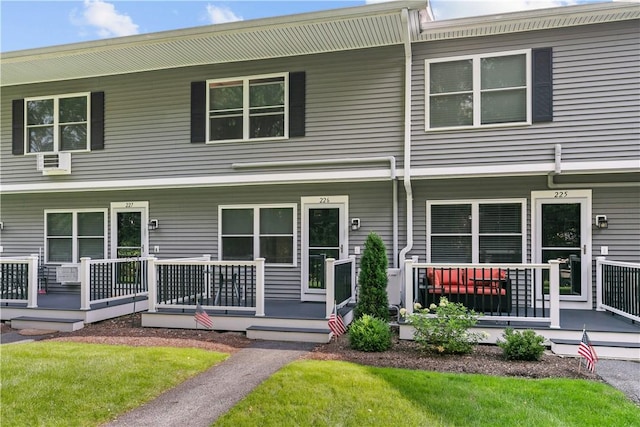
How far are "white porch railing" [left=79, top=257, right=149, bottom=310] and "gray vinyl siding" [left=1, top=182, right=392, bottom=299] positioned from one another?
2.74ft

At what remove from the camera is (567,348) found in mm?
5844

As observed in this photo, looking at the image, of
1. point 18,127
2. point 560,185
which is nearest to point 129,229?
point 18,127

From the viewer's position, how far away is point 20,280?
28.3 ft

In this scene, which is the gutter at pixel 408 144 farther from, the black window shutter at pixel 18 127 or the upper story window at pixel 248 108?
the black window shutter at pixel 18 127

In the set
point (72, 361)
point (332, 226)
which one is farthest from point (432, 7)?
point (72, 361)

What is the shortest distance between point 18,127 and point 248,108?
5785 millimetres

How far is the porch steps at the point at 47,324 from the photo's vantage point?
7.52 metres

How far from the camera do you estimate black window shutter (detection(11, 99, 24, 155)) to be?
10.2 m

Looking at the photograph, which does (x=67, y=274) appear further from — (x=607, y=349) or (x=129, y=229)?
(x=607, y=349)

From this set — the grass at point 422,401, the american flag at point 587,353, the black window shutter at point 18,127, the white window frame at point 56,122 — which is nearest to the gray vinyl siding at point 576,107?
the american flag at point 587,353

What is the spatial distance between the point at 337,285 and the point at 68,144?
733 centimetres

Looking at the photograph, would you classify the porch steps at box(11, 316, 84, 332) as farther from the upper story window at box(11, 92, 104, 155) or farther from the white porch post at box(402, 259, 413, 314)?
the white porch post at box(402, 259, 413, 314)

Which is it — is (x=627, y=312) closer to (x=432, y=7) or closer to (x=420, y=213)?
(x=420, y=213)

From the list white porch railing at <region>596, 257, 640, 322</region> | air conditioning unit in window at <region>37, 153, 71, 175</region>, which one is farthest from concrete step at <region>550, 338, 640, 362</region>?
air conditioning unit in window at <region>37, 153, 71, 175</region>
